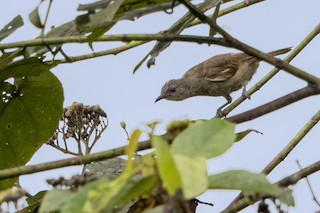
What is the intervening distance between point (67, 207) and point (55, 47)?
1.10 metres

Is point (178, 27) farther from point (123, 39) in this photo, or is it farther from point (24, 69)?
point (24, 69)

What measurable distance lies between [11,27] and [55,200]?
1313 millimetres

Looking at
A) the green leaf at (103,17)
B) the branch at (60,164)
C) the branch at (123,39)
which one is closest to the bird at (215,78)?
the branch at (123,39)

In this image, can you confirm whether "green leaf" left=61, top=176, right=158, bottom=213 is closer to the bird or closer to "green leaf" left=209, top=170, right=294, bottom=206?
"green leaf" left=209, top=170, right=294, bottom=206

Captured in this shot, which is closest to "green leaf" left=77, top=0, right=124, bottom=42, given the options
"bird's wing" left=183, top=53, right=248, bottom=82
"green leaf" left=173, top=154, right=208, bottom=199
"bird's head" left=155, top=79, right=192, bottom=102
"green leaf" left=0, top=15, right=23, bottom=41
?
"green leaf" left=0, top=15, right=23, bottom=41

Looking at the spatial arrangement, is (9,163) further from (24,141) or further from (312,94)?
(312,94)

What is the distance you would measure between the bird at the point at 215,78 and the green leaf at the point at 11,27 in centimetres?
463

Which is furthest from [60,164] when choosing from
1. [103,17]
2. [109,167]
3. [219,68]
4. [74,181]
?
[219,68]

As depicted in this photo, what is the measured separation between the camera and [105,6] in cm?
200

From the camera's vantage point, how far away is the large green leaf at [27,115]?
9.91 ft

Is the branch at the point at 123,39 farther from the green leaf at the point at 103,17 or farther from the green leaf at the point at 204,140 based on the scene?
the green leaf at the point at 204,140

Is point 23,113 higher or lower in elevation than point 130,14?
lower

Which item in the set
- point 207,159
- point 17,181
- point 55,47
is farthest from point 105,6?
point 17,181

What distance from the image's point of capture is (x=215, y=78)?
7.37 meters
